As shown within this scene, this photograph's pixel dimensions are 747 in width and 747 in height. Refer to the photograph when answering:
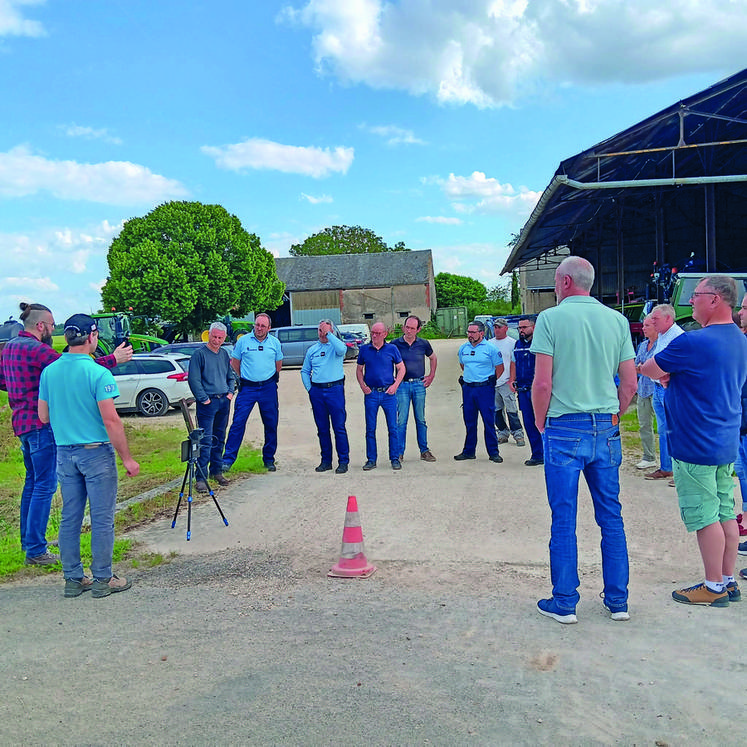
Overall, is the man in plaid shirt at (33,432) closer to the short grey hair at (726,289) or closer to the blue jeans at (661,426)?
the short grey hair at (726,289)

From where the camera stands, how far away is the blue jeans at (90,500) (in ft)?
16.4

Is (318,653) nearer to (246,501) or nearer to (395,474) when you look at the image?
(246,501)

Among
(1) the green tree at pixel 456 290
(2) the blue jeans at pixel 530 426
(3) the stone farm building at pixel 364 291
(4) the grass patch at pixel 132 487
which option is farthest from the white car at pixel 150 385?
(1) the green tree at pixel 456 290

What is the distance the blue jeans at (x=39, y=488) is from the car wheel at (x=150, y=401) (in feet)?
34.6

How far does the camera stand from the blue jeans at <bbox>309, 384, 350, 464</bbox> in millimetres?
9117

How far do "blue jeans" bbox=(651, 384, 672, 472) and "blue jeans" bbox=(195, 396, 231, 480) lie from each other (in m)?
4.98

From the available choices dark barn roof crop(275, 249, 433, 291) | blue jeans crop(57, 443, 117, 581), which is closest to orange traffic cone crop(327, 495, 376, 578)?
blue jeans crop(57, 443, 117, 581)

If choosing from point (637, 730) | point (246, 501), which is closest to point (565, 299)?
point (637, 730)

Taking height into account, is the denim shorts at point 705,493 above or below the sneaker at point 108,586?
above

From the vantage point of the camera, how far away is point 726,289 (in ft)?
14.3

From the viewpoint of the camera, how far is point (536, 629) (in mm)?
4070

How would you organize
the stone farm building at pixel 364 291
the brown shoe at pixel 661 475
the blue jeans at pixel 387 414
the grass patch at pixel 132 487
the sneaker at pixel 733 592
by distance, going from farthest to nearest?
the stone farm building at pixel 364 291, the blue jeans at pixel 387 414, the brown shoe at pixel 661 475, the grass patch at pixel 132 487, the sneaker at pixel 733 592

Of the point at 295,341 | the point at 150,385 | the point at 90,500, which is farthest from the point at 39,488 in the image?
the point at 295,341

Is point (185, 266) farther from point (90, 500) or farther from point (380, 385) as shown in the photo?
point (90, 500)
